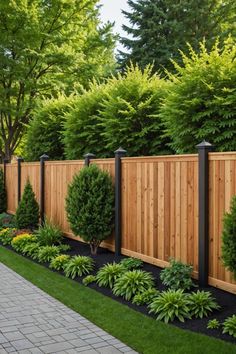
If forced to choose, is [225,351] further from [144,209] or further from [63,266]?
[63,266]

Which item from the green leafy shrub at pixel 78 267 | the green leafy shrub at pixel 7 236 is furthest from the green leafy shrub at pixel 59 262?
the green leafy shrub at pixel 7 236

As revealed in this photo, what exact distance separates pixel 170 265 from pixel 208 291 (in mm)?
737

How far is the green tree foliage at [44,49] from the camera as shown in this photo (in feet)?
54.2

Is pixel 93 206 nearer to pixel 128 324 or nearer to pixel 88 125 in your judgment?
pixel 128 324

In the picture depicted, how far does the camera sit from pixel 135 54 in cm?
2011

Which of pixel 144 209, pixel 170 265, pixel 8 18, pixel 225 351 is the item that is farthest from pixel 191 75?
pixel 8 18

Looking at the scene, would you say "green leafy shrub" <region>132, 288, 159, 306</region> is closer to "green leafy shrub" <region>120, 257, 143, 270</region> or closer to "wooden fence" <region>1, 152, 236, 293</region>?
"wooden fence" <region>1, 152, 236, 293</region>

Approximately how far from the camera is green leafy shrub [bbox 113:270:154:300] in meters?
5.66

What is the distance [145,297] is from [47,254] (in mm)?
3211

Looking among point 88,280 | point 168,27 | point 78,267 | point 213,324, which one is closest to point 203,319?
point 213,324

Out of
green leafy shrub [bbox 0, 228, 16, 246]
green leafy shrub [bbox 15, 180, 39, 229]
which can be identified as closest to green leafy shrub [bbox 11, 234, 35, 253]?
green leafy shrub [bbox 0, 228, 16, 246]

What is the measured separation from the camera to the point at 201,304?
4.93 metres

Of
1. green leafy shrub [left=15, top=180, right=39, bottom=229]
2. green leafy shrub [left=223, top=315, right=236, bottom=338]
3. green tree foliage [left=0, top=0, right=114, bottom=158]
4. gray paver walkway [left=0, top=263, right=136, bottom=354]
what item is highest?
green tree foliage [left=0, top=0, right=114, bottom=158]

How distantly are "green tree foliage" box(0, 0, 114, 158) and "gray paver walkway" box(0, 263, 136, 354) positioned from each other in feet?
36.8
